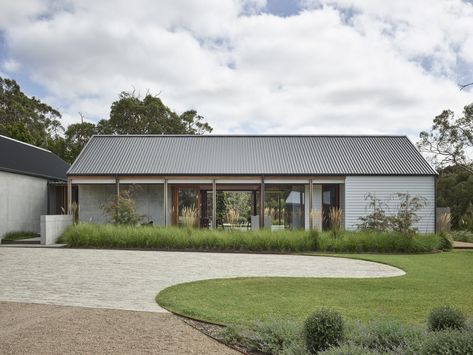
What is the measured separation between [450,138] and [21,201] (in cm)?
2226

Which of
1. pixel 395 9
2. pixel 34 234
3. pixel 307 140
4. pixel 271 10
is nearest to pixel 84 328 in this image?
pixel 395 9

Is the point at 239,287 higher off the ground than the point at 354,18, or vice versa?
the point at 354,18

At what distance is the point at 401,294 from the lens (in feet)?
25.8

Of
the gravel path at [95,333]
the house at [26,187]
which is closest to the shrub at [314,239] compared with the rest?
the gravel path at [95,333]

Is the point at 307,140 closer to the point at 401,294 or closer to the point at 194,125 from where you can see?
the point at 401,294

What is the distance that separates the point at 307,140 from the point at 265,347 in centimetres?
1838

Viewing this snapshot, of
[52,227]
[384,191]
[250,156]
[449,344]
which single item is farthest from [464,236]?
[449,344]

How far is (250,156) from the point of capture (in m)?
21.3

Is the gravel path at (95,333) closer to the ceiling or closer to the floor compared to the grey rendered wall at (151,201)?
closer to the floor

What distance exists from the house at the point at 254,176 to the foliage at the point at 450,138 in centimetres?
632

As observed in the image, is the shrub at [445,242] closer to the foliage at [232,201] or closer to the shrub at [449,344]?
the foliage at [232,201]

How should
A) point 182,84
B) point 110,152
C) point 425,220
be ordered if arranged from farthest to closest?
point 182,84 → point 110,152 → point 425,220

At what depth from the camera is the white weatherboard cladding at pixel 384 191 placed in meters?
19.7

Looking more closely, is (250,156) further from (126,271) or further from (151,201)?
(126,271)
